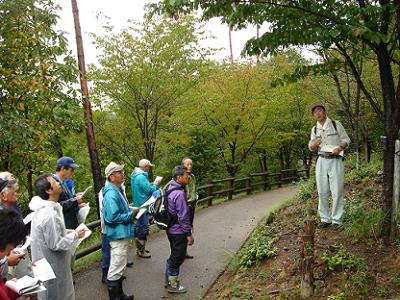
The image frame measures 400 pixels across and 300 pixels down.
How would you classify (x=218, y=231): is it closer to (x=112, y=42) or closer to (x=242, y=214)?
(x=242, y=214)

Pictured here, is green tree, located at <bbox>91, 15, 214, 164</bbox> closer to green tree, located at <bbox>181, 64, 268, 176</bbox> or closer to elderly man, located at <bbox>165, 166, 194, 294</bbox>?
green tree, located at <bbox>181, 64, 268, 176</bbox>

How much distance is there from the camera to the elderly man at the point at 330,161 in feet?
18.1

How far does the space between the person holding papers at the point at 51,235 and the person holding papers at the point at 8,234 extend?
1150 millimetres

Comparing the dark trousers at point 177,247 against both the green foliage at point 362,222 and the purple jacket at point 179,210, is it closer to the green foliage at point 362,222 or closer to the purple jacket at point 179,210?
the purple jacket at point 179,210

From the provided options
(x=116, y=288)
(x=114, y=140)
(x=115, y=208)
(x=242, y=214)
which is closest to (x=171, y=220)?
(x=115, y=208)

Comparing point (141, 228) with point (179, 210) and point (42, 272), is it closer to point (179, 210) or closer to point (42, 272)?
point (179, 210)

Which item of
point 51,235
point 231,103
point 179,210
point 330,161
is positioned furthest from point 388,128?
point 231,103

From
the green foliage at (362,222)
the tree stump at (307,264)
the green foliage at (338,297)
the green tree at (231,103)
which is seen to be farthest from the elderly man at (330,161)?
the green tree at (231,103)

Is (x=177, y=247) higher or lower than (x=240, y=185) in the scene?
higher

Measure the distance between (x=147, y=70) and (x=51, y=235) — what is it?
7.42 meters

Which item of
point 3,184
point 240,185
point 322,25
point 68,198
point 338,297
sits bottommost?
point 240,185

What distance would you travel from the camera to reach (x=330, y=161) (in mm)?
5590

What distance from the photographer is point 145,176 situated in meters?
6.48

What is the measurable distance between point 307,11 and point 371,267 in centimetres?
310
